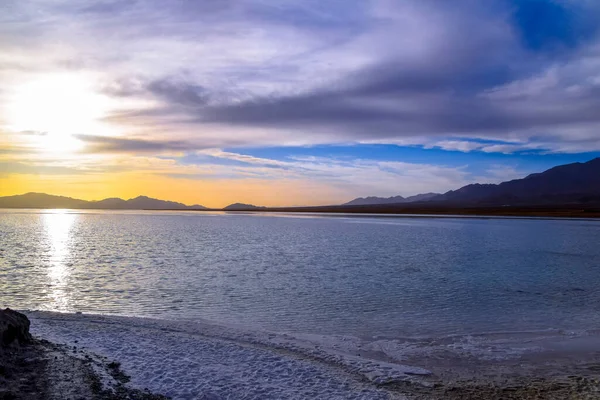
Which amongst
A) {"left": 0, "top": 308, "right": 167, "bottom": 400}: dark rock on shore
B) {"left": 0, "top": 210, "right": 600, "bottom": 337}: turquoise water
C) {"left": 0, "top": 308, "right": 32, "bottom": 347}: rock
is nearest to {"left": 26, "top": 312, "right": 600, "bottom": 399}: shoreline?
{"left": 0, "top": 308, "right": 167, "bottom": 400}: dark rock on shore

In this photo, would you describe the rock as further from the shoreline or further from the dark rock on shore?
the shoreline

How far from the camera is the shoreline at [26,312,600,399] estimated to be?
9.05m

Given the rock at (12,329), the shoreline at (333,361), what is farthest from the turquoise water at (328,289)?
the rock at (12,329)

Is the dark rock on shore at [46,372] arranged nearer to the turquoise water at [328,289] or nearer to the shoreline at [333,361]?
the shoreline at [333,361]

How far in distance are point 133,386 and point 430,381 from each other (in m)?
5.88

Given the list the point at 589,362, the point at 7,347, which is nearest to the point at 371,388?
the point at 589,362

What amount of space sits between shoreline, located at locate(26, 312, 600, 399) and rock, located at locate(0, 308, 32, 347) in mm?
1060

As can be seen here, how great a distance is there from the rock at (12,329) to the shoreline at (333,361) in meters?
1.06

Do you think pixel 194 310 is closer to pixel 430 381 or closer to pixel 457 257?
pixel 430 381

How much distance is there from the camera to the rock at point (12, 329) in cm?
969

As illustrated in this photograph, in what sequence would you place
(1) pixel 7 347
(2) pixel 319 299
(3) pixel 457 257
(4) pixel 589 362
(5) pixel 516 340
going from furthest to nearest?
(3) pixel 457 257, (2) pixel 319 299, (5) pixel 516 340, (4) pixel 589 362, (1) pixel 7 347

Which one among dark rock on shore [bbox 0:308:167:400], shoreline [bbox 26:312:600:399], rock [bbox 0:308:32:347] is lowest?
shoreline [bbox 26:312:600:399]

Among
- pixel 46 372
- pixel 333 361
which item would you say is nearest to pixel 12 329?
pixel 46 372

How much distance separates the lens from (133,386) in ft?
28.5
